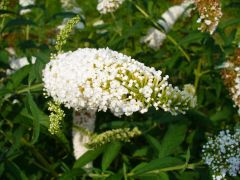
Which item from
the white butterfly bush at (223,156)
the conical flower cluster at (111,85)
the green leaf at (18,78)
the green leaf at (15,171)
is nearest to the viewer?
the conical flower cluster at (111,85)

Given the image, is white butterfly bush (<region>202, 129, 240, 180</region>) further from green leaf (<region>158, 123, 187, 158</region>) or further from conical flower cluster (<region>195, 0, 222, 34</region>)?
conical flower cluster (<region>195, 0, 222, 34</region>)

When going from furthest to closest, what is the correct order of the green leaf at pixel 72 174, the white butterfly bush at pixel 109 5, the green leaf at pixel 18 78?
the white butterfly bush at pixel 109 5 → the green leaf at pixel 18 78 → the green leaf at pixel 72 174

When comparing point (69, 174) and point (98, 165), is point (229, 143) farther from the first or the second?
point (98, 165)

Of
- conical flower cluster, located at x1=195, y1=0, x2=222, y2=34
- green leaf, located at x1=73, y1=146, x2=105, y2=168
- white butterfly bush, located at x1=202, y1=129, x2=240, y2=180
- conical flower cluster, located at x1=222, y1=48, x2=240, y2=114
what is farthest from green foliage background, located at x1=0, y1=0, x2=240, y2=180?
conical flower cluster, located at x1=222, y1=48, x2=240, y2=114

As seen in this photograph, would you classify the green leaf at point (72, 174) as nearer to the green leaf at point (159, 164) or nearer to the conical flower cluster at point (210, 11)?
the green leaf at point (159, 164)

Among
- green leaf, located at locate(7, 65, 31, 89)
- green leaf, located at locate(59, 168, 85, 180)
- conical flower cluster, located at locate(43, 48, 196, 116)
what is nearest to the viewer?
conical flower cluster, located at locate(43, 48, 196, 116)

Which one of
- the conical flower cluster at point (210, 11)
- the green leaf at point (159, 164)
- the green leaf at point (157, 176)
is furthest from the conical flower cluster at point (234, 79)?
the green leaf at point (157, 176)
